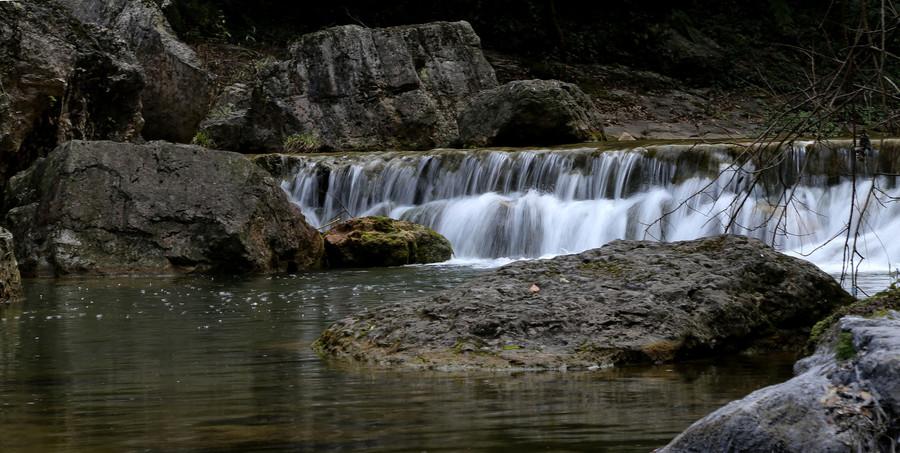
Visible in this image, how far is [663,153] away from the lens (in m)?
15.7

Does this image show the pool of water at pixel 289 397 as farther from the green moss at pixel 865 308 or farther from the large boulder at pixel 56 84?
the large boulder at pixel 56 84

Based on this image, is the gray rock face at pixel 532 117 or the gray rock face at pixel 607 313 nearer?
the gray rock face at pixel 607 313

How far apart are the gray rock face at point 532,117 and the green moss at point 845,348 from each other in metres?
16.3

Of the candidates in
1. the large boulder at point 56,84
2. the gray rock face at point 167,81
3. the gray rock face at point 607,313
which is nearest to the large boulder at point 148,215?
the large boulder at point 56,84

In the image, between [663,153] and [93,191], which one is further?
[663,153]

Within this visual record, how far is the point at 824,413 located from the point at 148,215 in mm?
11531

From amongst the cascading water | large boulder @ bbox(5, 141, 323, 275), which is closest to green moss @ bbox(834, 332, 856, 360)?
the cascading water

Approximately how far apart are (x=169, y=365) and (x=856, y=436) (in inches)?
159

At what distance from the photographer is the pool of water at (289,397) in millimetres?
3627

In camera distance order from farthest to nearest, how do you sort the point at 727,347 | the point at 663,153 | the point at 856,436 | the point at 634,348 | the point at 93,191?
the point at 663,153
the point at 93,191
the point at 727,347
the point at 634,348
the point at 856,436

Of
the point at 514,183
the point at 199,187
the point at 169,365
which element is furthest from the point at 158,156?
the point at 169,365

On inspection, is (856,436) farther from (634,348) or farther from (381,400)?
(634,348)

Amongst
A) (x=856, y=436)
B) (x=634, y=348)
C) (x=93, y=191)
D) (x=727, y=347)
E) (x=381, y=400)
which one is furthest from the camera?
Result: (x=93, y=191)

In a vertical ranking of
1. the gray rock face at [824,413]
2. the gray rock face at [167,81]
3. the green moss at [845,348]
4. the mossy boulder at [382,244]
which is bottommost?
the gray rock face at [824,413]
